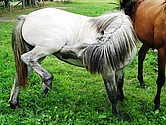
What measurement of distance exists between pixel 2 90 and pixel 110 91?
2.00 metres

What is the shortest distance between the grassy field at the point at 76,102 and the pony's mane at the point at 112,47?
0.70 m

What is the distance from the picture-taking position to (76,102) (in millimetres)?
4613

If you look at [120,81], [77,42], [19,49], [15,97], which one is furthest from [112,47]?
[15,97]

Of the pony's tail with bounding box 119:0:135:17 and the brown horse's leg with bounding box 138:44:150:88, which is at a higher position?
the pony's tail with bounding box 119:0:135:17

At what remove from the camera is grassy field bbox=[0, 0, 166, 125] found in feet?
13.0

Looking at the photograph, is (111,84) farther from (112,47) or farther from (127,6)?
(127,6)

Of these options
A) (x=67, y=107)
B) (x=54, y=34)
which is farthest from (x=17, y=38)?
(x=67, y=107)

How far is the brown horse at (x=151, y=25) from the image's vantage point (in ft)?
13.9

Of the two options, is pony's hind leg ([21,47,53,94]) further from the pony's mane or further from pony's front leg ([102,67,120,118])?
pony's front leg ([102,67,120,118])

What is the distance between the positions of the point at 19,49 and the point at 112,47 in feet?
4.03

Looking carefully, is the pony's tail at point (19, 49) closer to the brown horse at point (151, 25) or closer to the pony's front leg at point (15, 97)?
the pony's front leg at point (15, 97)

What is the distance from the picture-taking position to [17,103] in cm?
433

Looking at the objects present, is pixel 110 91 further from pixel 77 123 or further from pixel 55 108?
pixel 55 108

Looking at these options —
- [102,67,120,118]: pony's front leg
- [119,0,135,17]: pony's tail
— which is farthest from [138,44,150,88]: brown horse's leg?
[102,67,120,118]: pony's front leg
